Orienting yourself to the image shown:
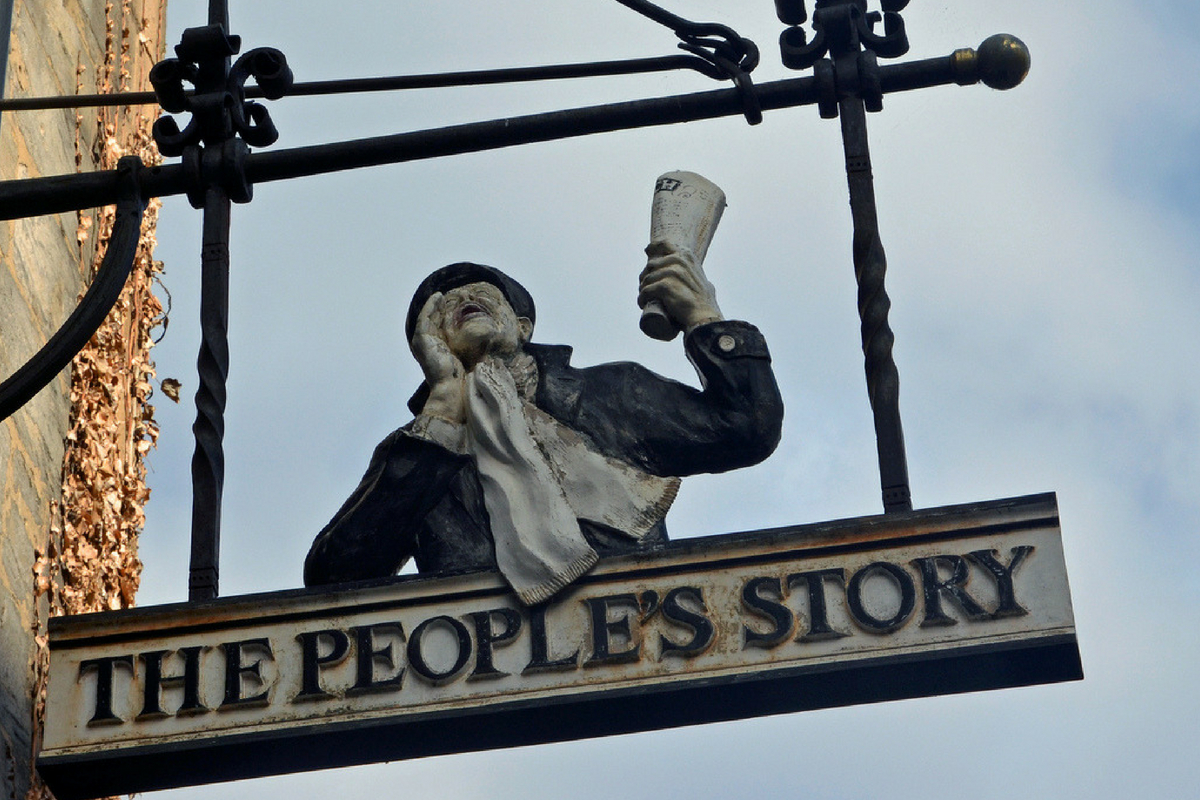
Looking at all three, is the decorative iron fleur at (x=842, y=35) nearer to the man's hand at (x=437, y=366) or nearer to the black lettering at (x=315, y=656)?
the man's hand at (x=437, y=366)

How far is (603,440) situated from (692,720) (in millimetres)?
1136

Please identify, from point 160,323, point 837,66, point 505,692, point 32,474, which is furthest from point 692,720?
point 160,323

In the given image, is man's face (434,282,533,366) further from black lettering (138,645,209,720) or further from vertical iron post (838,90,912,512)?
black lettering (138,645,209,720)

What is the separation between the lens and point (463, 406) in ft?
18.4

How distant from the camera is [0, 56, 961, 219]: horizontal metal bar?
206 inches

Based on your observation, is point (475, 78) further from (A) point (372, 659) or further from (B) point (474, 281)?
(A) point (372, 659)

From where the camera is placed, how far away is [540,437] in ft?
17.8

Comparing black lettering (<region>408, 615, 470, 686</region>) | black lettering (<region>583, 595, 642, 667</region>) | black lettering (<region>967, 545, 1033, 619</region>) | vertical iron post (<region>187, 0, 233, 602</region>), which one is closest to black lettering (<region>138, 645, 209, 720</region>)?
vertical iron post (<region>187, 0, 233, 602</region>)

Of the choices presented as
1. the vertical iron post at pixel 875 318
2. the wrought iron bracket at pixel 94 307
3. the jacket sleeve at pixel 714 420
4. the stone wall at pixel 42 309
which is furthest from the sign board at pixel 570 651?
the stone wall at pixel 42 309

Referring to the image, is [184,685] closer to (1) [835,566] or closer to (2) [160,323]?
(1) [835,566]

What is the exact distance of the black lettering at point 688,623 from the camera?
448 centimetres

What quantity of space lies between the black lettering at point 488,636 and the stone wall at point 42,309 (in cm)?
232

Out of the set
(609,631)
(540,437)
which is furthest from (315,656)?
(540,437)

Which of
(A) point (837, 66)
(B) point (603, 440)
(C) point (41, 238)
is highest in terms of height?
(C) point (41, 238)
